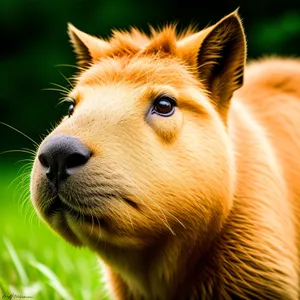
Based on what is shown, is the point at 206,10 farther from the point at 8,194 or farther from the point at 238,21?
the point at 238,21

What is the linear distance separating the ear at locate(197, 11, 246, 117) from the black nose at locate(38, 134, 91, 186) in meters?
0.85

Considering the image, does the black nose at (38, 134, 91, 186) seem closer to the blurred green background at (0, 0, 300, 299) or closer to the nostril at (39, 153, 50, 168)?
the nostril at (39, 153, 50, 168)

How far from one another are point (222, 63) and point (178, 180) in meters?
0.72

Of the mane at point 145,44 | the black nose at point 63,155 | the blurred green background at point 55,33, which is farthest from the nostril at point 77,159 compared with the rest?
the blurred green background at point 55,33

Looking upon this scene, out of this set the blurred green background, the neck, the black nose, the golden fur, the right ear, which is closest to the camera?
the black nose

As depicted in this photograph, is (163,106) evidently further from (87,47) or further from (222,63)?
(87,47)

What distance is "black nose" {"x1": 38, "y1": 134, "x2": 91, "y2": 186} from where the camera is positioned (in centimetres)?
262

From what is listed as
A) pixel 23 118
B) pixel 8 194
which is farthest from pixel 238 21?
pixel 23 118

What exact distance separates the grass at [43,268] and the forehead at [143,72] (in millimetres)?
604

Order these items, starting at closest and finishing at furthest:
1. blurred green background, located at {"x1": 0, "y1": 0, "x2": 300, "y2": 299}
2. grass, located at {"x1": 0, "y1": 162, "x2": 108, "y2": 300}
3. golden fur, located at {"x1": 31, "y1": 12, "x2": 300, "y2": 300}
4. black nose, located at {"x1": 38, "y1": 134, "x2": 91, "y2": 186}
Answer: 1. black nose, located at {"x1": 38, "y1": 134, "x2": 91, "y2": 186}
2. golden fur, located at {"x1": 31, "y1": 12, "x2": 300, "y2": 300}
3. grass, located at {"x1": 0, "y1": 162, "x2": 108, "y2": 300}
4. blurred green background, located at {"x1": 0, "y1": 0, "x2": 300, "y2": 299}

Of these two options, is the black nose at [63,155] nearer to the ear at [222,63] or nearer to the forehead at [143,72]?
the forehead at [143,72]

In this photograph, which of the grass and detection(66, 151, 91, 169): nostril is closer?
A: detection(66, 151, 91, 169): nostril

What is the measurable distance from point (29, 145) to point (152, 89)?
38.0 ft

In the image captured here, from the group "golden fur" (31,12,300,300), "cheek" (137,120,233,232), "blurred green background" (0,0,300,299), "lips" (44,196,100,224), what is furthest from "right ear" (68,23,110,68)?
"blurred green background" (0,0,300,299)
